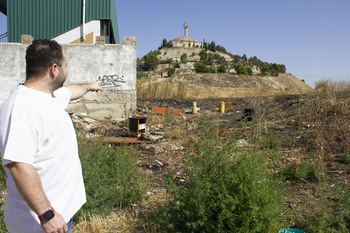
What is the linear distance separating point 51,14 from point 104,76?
4688mm

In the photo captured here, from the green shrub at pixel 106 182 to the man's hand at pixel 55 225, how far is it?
1605mm

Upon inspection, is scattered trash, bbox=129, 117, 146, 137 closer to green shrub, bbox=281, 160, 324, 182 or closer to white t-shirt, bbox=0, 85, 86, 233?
green shrub, bbox=281, 160, 324, 182

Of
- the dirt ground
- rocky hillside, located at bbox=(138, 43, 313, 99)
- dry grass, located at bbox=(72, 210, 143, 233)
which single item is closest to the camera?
dry grass, located at bbox=(72, 210, 143, 233)

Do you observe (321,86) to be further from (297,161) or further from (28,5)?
(28,5)

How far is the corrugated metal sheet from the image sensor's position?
12.5 metres

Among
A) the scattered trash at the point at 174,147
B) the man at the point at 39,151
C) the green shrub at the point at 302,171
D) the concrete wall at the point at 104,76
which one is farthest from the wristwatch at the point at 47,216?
the concrete wall at the point at 104,76

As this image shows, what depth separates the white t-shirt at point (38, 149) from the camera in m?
1.45

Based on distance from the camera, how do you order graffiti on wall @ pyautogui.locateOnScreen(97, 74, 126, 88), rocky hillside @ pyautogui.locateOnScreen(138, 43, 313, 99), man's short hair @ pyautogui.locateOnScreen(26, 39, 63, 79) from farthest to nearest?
rocky hillside @ pyautogui.locateOnScreen(138, 43, 313, 99)
graffiti on wall @ pyautogui.locateOnScreen(97, 74, 126, 88)
man's short hair @ pyautogui.locateOnScreen(26, 39, 63, 79)

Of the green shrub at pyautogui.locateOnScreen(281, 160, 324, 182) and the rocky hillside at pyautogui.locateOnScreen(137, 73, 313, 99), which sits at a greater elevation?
the rocky hillside at pyautogui.locateOnScreen(137, 73, 313, 99)

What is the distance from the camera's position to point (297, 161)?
4605mm

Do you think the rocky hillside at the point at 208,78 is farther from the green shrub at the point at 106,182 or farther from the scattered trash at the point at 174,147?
the green shrub at the point at 106,182

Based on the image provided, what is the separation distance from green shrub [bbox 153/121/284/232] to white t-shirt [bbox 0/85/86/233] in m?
1.15

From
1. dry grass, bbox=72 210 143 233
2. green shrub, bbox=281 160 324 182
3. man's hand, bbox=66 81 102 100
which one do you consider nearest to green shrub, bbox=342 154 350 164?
green shrub, bbox=281 160 324 182

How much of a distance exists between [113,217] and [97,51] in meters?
8.43
